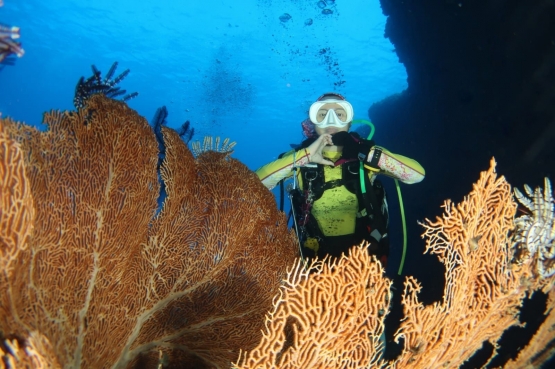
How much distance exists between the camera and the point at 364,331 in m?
2.36

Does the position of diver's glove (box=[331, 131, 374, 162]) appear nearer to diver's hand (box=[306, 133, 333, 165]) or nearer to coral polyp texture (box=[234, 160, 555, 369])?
diver's hand (box=[306, 133, 333, 165])

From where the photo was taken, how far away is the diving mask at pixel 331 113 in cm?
484

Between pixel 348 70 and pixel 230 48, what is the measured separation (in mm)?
15231

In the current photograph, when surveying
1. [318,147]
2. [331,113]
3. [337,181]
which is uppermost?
[331,113]

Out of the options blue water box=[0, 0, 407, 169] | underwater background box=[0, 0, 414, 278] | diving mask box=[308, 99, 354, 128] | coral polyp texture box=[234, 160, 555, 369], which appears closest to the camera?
coral polyp texture box=[234, 160, 555, 369]

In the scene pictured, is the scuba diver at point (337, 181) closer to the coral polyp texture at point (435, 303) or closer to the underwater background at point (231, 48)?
the coral polyp texture at point (435, 303)

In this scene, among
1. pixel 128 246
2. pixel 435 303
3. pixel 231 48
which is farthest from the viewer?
pixel 231 48

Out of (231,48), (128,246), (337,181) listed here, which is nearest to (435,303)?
(337,181)

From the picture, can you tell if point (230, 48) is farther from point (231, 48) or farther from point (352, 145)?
point (352, 145)

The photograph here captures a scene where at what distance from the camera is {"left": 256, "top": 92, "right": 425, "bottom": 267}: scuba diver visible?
4.31 metres

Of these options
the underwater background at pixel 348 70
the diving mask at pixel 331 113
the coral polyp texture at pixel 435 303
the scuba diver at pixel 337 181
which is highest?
the underwater background at pixel 348 70

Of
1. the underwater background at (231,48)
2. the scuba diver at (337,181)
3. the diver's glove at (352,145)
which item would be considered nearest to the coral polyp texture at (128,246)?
the scuba diver at (337,181)

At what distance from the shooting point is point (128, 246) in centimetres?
307

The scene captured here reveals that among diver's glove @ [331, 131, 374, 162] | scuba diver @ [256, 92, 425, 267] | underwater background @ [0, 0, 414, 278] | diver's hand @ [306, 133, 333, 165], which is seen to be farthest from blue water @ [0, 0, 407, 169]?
diver's hand @ [306, 133, 333, 165]
